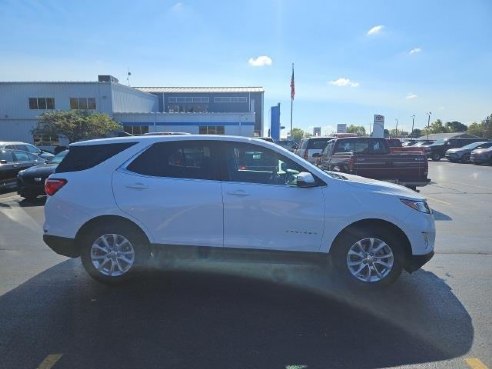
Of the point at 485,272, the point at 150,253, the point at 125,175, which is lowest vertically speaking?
the point at 485,272

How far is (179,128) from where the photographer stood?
44.2m

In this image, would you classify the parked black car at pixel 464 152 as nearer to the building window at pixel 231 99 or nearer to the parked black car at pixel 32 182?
the parked black car at pixel 32 182

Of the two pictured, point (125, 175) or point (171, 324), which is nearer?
point (171, 324)

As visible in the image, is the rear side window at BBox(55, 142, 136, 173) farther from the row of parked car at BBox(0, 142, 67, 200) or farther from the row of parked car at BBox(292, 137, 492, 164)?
the row of parked car at BBox(292, 137, 492, 164)

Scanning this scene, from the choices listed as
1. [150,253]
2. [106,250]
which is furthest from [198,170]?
[106,250]

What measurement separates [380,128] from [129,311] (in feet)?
85.0

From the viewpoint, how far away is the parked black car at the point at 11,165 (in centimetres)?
1271

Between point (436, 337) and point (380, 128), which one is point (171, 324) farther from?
point (380, 128)

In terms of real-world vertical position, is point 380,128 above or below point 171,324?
above

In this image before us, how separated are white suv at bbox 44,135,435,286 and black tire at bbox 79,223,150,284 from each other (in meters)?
0.01

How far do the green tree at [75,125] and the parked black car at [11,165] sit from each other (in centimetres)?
2326

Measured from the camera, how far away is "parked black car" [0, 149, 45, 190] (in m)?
12.7

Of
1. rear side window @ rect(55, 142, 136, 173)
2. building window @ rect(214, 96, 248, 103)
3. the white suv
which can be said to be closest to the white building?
building window @ rect(214, 96, 248, 103)

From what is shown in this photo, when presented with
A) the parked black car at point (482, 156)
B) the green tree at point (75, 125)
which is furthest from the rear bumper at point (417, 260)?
the green tree at point (75, 125)
